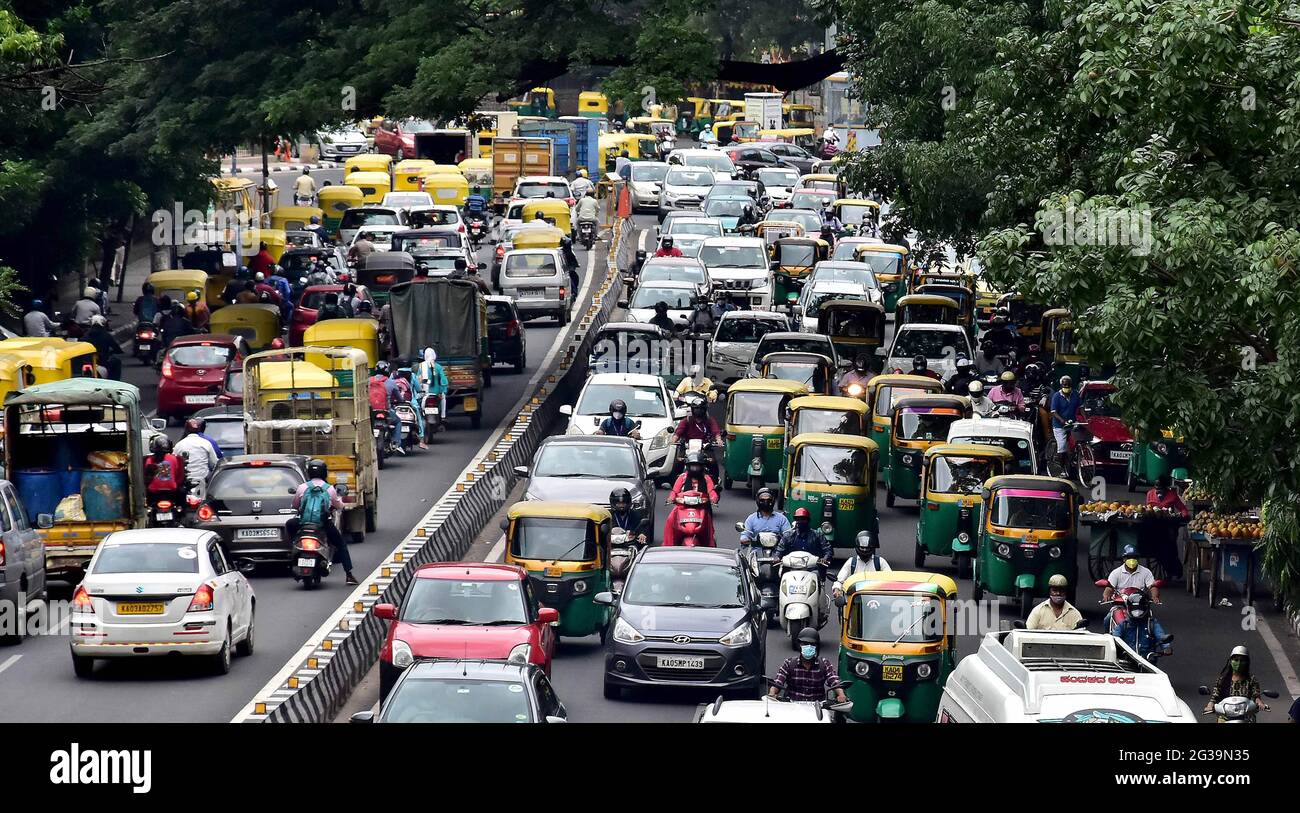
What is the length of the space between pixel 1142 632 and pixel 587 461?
9.08 m

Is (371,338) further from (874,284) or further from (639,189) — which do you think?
(639,189)

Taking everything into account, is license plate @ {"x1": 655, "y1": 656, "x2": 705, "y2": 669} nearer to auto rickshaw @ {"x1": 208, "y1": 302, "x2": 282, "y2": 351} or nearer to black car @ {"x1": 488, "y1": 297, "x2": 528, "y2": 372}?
black car @ {"x1": 488, "y1": 297, "x2": 528, "y2": 372}

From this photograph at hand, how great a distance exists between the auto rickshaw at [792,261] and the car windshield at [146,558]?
3207cm

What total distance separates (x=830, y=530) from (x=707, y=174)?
138ft

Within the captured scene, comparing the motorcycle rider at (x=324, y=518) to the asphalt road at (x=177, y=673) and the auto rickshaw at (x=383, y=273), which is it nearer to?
the asphalt road at (x=177, y=673)

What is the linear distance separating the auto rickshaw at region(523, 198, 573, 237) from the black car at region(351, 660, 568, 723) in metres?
45.6

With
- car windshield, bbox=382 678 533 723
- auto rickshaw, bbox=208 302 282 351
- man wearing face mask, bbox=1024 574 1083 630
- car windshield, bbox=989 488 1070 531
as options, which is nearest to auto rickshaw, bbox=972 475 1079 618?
car windshield, bbox=989 488 1070 531

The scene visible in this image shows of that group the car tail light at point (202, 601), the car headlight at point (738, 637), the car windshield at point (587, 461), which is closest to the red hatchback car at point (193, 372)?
the car windshield at point (587, 461)

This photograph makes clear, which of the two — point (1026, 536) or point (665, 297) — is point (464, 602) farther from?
point (665, 297)

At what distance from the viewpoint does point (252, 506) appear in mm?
27203

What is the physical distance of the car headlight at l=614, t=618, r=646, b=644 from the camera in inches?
872

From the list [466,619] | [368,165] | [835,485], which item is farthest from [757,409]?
[368,165]

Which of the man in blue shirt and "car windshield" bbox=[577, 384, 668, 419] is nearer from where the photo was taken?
"car windshield" bbox=[577, 384, 668, 419]

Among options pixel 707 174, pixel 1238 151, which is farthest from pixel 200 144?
pixel 707 174
